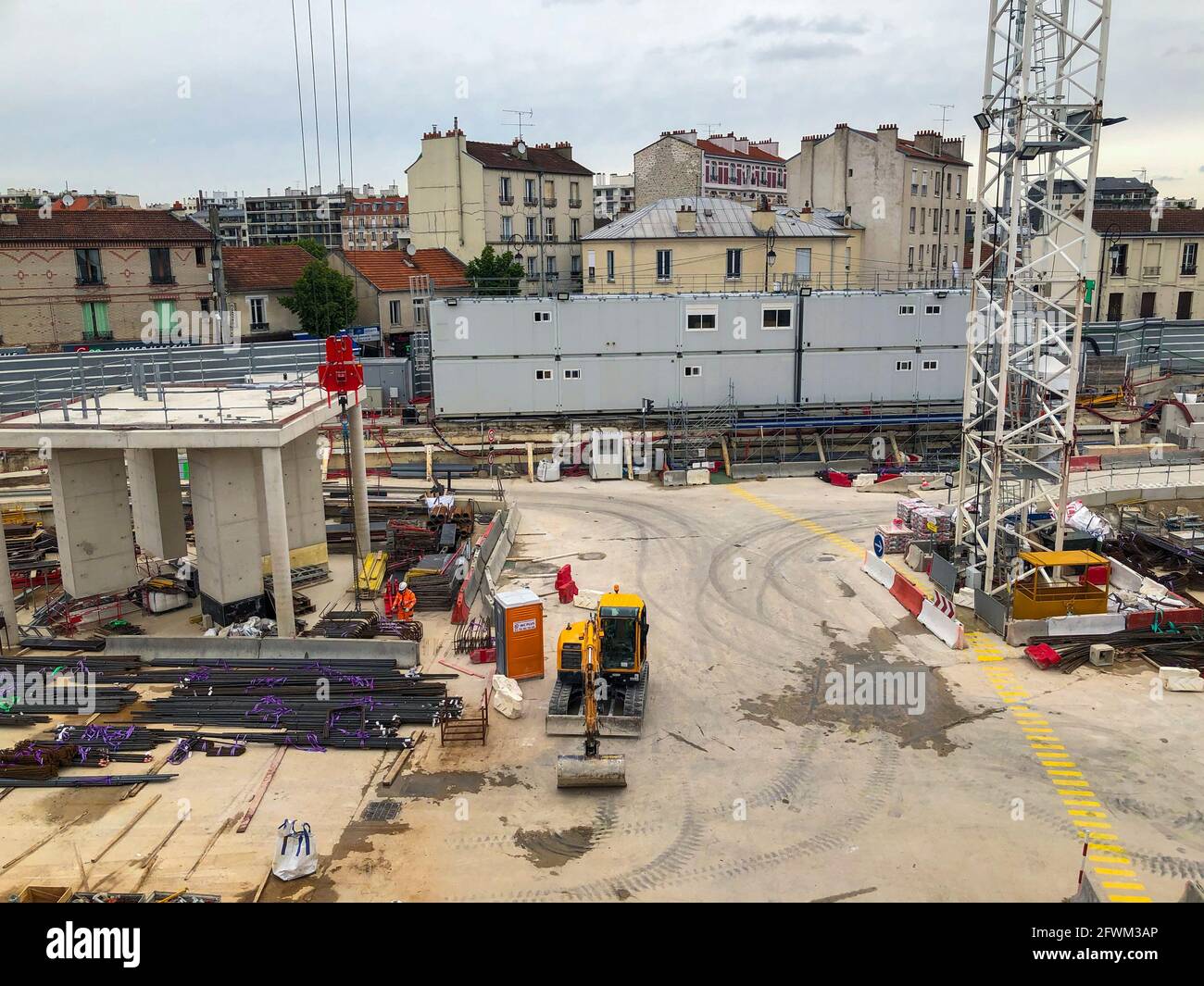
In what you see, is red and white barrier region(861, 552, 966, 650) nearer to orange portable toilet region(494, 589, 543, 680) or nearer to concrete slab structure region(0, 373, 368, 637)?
orange portable toilet region(494, 589, 543, 680)

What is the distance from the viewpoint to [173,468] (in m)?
25.7

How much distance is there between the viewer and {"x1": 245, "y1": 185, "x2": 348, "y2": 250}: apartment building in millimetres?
130000

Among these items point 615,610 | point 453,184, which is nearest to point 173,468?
point 615,610

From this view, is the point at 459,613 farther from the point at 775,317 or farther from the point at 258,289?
the point at 258,289

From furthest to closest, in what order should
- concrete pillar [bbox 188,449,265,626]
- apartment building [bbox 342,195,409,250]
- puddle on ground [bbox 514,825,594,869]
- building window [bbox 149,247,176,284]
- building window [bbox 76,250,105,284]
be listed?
1. apartment building [bbox 342,195,409,250]
2. building window [bbox 149,247,176,284]
3. building window [bbox 76,250,105,284]
4. concrete pillar [bbox 188,449,265,626]
5. puddle on ground [bbox 514,825,594,869]

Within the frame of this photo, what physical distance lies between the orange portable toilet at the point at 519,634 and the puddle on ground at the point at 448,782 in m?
3.71

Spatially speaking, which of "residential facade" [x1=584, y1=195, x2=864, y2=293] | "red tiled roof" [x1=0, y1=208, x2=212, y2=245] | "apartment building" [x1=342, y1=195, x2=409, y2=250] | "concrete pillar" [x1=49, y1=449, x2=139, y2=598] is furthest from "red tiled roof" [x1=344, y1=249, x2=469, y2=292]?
"apartment building" [x1=342, y1=195, x2=409, y2=250]

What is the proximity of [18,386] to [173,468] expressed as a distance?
1761 centimetres

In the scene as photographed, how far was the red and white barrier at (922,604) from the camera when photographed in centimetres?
2103

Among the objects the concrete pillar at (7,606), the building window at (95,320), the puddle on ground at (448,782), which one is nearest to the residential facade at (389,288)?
the building window at (95,320)

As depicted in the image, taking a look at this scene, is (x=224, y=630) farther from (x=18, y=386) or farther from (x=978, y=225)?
(x=18, y=386)

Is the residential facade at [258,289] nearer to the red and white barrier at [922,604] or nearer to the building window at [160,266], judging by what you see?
the building window at [160,266]

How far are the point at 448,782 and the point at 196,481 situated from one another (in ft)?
34.5

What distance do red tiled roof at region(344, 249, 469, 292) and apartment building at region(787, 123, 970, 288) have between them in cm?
2424
